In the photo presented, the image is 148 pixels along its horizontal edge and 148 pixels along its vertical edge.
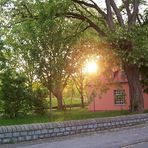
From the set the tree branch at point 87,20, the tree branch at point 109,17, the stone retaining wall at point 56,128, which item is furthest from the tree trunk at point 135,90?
the stone retaining wall at point 56,128

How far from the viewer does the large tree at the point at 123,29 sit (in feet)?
85.2

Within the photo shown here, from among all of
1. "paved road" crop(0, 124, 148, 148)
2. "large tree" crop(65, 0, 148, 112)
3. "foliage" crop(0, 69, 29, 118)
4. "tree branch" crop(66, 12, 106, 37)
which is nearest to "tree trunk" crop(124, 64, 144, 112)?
"large tree" crop(65, 0, 148, 112)

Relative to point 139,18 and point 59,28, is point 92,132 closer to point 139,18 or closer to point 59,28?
point 59,28

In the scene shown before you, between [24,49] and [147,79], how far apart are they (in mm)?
15259

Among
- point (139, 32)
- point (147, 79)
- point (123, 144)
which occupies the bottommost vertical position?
point (123, 144)

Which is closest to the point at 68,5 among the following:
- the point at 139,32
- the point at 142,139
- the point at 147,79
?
the point at 139,32

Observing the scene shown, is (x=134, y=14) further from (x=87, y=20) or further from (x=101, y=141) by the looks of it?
(x=101, y=141)

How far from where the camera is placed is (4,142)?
594 inches

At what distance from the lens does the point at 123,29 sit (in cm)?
2623

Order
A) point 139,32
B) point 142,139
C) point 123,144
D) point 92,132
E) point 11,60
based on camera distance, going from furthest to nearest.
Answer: point 11,60 < point 139,32 < point 92,132 < point 142,139 < point 123,144

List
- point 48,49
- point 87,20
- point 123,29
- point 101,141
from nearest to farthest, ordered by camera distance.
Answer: point 101,141 → point 48,49 → point 123,29 → point 87,20

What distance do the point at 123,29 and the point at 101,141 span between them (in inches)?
467

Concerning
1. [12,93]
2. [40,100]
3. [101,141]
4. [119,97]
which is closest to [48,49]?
[101,141]

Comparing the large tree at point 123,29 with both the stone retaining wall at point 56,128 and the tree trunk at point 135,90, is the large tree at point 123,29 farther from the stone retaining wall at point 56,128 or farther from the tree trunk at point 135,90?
the stone retaining wall at point 56,128
